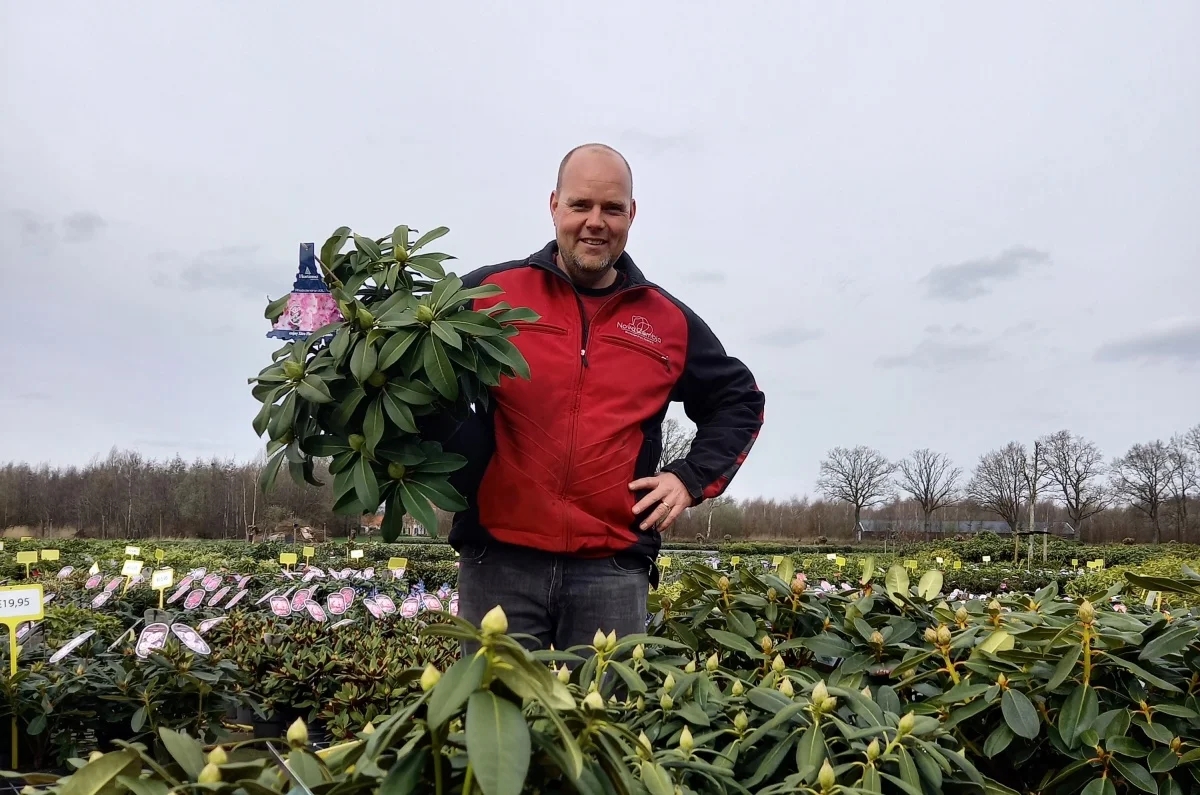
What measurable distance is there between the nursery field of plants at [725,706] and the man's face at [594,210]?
0.85 meters

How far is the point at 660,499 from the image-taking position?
7.38 feet

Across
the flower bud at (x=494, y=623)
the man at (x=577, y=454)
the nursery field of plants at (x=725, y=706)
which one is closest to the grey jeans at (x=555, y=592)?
the man at (x=577, y=454)

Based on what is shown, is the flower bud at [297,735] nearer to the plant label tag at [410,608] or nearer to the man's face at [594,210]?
the man's face at [594,210]

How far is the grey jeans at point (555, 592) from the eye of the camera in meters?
2.20

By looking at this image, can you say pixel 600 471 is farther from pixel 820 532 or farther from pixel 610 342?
pixel 820 532

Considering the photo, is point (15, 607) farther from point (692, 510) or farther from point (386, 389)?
point (692, 510)

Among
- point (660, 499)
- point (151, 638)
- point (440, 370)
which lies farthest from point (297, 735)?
point (151, 638)

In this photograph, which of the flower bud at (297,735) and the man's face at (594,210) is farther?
the man's face at (594,210)

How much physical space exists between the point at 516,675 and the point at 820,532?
3542 centimetres

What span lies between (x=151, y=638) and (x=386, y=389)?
1523 mm

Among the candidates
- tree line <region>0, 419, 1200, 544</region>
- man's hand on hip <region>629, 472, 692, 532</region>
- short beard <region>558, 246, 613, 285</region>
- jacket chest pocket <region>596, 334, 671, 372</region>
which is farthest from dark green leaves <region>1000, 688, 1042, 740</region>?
tree line <region>0, 419, 1200, 544</region>

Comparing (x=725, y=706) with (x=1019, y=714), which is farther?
(x=1019, y=714)

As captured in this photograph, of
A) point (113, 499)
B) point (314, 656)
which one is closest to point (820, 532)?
point (113, 499)

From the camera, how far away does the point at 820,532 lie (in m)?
34.7
